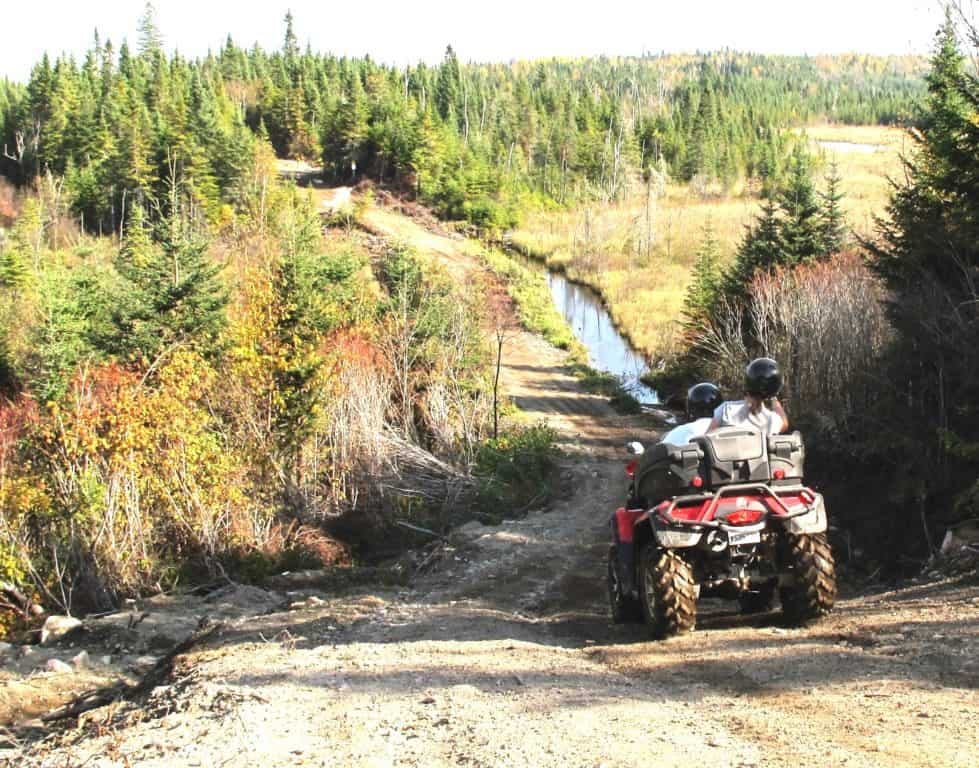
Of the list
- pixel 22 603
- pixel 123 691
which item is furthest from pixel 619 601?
pixel 22 603

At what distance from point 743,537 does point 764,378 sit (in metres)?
1.35

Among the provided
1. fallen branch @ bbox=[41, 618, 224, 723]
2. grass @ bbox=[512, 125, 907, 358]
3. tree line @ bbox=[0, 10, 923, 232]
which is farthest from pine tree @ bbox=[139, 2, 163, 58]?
fallen branch @ bbox=[41, 618, 224, 723]

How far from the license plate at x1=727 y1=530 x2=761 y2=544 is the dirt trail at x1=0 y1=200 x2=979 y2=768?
0.78 metres

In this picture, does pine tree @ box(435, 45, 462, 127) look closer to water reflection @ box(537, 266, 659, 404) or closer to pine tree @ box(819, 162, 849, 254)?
water reflection @ box(537, 266, 659, 404)

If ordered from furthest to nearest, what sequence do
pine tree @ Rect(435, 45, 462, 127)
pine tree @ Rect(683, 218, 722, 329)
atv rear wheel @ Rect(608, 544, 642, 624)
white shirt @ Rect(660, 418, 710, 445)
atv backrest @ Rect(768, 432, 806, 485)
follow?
pine tree @ Rect(435, 45, 462, 127), pine tree @ Rect(683, 218, 722, 329), atv rear wheel @ Rect(608, 544, 642, 624), white shirt @ Rect(660, 418, 710, 445), atv backrest @ Rect(768, 432, 806, 485)

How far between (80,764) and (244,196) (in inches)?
2478

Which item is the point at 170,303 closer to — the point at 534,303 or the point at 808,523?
the point at 808,523

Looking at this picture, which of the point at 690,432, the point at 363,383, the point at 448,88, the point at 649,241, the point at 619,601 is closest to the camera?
the point at 690,432

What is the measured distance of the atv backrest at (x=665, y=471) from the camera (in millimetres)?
7832

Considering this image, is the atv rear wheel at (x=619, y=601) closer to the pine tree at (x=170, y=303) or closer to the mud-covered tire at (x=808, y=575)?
the mud-covered tire at (x=808, y=575)

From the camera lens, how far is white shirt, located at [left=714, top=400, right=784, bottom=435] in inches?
313

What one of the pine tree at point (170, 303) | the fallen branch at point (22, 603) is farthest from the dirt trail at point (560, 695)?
the pine tree at point (170, 303)

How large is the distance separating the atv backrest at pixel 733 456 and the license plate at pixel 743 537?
42 centimetres

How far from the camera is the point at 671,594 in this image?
771 centimetres
